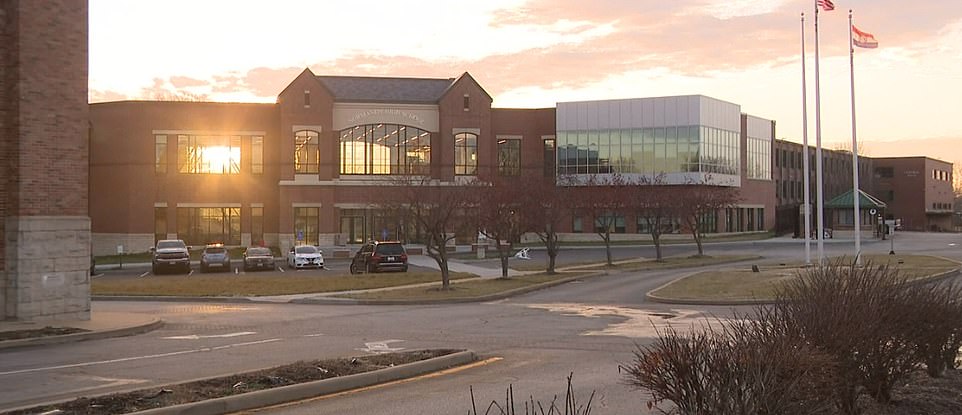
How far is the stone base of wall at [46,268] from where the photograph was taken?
19.8 m

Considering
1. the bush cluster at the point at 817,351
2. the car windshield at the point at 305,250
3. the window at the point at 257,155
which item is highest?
the window at the point at 257,155

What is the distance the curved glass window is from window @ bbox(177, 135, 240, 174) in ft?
28.0

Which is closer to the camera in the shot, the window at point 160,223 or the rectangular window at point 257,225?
the window at point 160,223

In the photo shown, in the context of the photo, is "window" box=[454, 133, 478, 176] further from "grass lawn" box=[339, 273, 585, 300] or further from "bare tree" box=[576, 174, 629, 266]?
"grass lawn" box=[339, 273, 585, 300]

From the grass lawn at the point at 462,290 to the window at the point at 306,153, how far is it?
105ft

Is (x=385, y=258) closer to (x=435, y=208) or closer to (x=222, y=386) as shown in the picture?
(x=435, y=208)

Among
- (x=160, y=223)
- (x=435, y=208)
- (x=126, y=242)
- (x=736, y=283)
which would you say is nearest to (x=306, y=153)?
(x=160, y=223)

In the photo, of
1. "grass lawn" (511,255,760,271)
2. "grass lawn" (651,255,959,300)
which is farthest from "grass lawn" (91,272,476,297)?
"grass lawn" (651,255,959,300)

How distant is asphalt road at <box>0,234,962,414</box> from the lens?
10.7m

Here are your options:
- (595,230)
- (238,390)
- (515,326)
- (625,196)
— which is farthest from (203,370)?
(595,230)

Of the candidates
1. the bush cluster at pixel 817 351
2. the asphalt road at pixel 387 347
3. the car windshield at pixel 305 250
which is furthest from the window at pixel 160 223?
the bush cluster at pixel 817 351

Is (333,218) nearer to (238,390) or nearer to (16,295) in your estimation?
(16,295)

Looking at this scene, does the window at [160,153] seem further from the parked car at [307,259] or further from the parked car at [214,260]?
the parked car at [307,259]

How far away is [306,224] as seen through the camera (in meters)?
66.1
